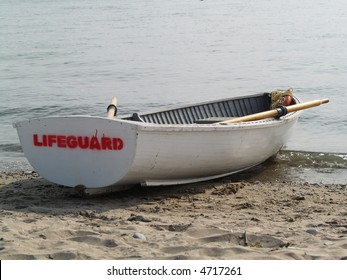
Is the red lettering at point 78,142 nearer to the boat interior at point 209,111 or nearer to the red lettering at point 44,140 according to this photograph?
the red lettering at point 44,140

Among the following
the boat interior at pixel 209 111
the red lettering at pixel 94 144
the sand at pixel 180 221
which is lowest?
the sand at pixel 180 221

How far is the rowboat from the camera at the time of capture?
293 inches

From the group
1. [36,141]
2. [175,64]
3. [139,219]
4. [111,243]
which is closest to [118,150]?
[139,219]

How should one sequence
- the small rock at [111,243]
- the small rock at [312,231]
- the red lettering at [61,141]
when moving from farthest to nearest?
the red lettering at [61,141]
the small rock at [312,231]
the small rock at [111,243]

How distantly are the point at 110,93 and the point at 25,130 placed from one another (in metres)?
10.7

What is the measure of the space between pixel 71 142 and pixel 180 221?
5.51 ft

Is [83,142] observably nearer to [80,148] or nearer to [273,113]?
[80,148]

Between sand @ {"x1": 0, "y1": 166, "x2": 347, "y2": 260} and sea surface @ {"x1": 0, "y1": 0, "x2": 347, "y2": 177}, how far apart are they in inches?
82.2

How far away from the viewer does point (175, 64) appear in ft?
76.8

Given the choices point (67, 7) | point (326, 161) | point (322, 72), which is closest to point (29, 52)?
Result: point (322, 72)

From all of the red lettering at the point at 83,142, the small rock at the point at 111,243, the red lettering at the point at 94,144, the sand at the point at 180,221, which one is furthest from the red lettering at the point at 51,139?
the small rock at the point at 111,243

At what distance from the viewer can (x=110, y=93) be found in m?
18.5

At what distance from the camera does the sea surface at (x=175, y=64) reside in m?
15.1

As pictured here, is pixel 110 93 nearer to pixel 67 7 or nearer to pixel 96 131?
pixel 96 131
